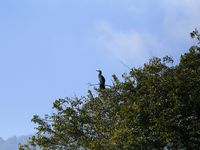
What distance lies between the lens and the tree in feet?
42.0

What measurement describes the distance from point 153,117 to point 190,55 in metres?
4.18

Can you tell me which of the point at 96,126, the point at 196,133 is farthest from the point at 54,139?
the point at 196,133

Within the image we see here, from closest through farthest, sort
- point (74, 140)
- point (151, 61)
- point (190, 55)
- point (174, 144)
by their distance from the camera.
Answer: point (174, 144) < point (190, 55) < point (151, 61) < point (74, 140)

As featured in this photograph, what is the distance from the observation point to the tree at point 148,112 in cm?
1279

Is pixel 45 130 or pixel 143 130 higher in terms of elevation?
pixel 45 130

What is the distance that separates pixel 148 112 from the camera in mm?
13406

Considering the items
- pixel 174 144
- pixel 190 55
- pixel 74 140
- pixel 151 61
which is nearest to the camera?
pixel 174 144

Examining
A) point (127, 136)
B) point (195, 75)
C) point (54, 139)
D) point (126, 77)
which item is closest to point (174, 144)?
point (127, 136)

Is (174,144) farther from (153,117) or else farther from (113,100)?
(113,100)

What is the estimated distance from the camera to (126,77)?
15555mm

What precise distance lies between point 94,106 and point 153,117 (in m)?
4.17

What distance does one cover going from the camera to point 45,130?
18047mm

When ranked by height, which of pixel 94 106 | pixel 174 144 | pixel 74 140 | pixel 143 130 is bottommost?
pixel 174 144

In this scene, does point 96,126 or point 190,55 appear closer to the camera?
point 190,55
